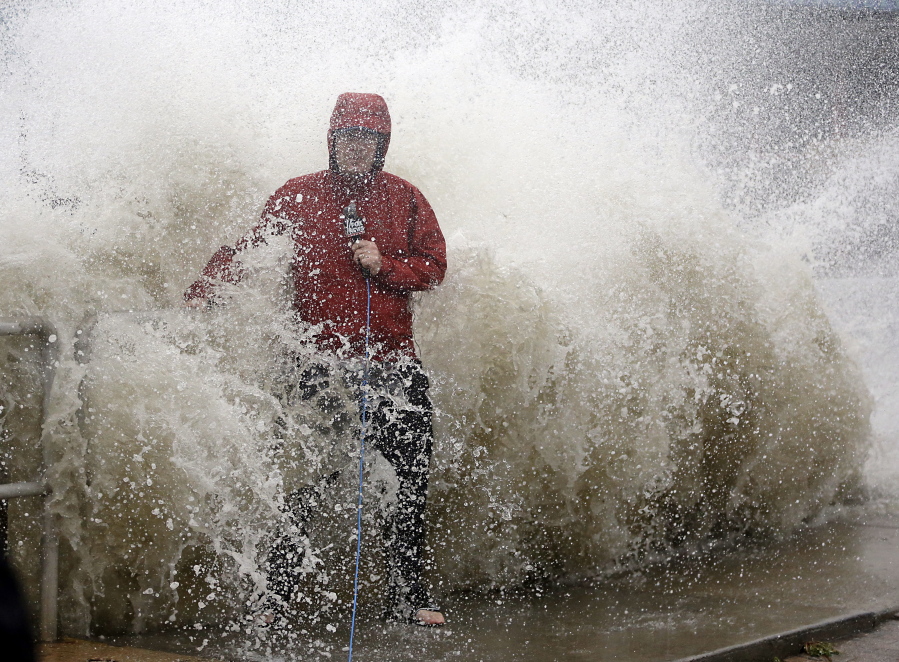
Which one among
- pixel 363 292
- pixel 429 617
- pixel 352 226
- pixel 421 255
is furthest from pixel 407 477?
pixel 352 226

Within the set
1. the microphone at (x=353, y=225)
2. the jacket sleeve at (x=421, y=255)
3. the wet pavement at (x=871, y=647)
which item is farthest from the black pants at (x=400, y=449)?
the wet pavement at (x=871, y=647)

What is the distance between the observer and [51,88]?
4680 millimetres

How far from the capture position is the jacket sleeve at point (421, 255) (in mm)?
3197

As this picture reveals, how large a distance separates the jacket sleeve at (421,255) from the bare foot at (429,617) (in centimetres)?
120

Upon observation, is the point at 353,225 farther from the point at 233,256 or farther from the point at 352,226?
the point at 233,256

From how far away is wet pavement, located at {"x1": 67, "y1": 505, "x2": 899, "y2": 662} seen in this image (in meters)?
2.86

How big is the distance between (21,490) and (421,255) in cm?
159

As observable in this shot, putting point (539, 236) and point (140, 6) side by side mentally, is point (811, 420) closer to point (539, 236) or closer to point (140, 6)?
point (539, 236)

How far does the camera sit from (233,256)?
125 inches

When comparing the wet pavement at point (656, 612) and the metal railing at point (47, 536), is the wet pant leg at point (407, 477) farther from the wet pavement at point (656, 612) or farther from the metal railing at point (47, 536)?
the metal railing at point (47, 536)

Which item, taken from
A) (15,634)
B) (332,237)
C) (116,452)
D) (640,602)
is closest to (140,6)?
(332,237)

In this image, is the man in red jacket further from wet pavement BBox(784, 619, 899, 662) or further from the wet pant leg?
wet pavement BBox(784, 619, 899, 662)

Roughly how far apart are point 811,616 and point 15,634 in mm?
Result: 3176

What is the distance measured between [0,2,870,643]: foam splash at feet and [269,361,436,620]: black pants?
0.08 m
